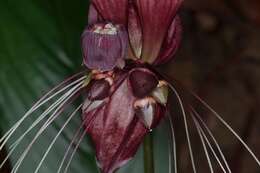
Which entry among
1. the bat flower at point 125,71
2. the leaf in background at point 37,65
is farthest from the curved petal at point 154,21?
the leaf in background at point 37,65

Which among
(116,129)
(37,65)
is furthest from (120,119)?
(37,65)

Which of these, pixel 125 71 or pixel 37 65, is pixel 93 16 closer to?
pixel 125 71

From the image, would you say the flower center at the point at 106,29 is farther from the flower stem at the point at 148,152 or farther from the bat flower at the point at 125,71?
the flower stem at the point at 148,152

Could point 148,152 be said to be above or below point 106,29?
below

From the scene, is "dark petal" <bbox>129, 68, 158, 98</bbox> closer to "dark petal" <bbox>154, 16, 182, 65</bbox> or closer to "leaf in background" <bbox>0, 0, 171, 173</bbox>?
"dark petal" <bbox>154, 16, 182, 65</bbox>

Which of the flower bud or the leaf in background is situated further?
the leaf in background

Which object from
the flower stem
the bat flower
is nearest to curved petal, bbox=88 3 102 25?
the bat flower
